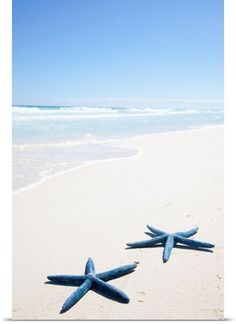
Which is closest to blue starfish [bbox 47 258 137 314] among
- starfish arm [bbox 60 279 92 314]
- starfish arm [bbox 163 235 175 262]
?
starfish arm [bbox 60 279 92 314]

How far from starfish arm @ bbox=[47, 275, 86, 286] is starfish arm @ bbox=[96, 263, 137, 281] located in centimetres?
15

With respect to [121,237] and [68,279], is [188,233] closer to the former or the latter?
[121,237]

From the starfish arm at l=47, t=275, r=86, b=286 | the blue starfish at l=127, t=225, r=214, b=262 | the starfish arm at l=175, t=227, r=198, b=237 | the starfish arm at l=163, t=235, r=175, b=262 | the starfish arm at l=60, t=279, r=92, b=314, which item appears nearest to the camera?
the starfish arm at l=60, t=279, r=92, b=314

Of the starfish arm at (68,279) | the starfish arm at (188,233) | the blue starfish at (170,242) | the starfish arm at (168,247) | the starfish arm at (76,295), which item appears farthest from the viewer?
the starfish arm at (188,233)

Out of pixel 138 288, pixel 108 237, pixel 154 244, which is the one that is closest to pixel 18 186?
pixel 108 237

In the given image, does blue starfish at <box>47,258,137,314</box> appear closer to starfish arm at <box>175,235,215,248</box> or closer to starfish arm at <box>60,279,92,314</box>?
starfish arm at <box>60,279,92,314</box>

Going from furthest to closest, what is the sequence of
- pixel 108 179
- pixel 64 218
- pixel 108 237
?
pixel 108 179 < pixel 64 218 < pixel 108 237

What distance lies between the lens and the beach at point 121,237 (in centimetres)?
279

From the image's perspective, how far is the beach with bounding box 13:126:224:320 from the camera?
2.79 m

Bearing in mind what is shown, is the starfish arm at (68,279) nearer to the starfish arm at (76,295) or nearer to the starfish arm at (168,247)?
the starfish arm at (76,295)

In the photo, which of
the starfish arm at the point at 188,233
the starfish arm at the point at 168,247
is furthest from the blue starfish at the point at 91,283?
the starfish arm at the point at 188,233
